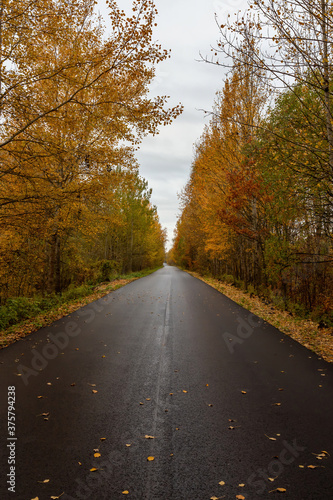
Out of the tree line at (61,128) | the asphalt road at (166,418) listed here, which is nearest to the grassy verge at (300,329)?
the asphalt road at (166,418)

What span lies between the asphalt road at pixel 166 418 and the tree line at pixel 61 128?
4.25 m

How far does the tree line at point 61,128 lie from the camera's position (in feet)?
21.9

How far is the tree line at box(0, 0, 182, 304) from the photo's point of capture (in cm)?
668

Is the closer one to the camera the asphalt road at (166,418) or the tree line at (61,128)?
the asphalt road at (166,418)

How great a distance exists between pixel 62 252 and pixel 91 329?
9320 millimetres

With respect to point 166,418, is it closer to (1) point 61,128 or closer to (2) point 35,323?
(2) point 35,323

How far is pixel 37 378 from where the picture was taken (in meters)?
4.89

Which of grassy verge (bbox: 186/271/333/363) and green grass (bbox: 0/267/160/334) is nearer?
grassy verge (bbox: 186/271/333/363)

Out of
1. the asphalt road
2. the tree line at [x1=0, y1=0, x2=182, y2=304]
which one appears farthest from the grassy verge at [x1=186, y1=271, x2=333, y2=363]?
the tree line at [x1=0, y1=0, x2=182, y2=304]

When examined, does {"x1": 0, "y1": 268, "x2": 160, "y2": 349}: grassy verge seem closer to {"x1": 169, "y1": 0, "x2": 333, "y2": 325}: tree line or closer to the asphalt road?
the asphalt road

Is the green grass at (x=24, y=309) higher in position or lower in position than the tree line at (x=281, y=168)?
lower

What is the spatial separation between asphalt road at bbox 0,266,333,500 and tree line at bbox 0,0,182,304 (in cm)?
425

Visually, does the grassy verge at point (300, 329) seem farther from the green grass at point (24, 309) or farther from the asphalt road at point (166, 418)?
the green grass at point (24, 309)

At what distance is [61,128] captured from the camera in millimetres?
10117
